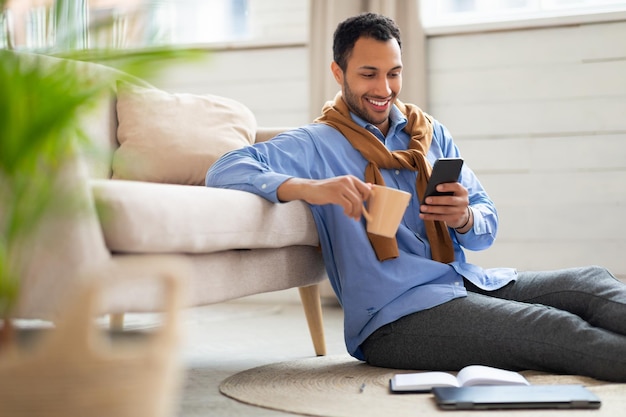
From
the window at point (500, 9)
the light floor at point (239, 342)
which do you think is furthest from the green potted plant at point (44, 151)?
the window at point (500, 9)

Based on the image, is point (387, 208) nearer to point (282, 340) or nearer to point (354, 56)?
point (354, 56)

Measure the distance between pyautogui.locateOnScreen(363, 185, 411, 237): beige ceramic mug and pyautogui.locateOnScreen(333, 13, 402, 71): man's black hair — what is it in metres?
0.55

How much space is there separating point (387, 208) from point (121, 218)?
0.62 metres

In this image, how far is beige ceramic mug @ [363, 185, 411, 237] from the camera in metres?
1.92

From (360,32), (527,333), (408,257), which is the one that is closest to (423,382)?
(527,333)

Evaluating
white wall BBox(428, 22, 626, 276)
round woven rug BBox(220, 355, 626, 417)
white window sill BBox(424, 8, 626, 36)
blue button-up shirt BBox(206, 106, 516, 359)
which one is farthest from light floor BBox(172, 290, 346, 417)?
white window sill BBox(424, 8, 626, 36)

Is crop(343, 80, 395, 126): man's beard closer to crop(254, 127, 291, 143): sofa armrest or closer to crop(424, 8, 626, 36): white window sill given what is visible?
crop(254, 127, 291, 143): sofa armrest

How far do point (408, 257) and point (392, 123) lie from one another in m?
0.41

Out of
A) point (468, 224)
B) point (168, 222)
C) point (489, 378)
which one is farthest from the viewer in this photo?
point (468, 224)

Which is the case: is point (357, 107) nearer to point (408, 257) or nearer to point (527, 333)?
point (408, 257)

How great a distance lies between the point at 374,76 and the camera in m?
2.30

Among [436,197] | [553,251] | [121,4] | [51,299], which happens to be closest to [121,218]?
[51,299]

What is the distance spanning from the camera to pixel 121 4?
113 cm

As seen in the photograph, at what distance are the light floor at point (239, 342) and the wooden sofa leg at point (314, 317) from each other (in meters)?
0.08
